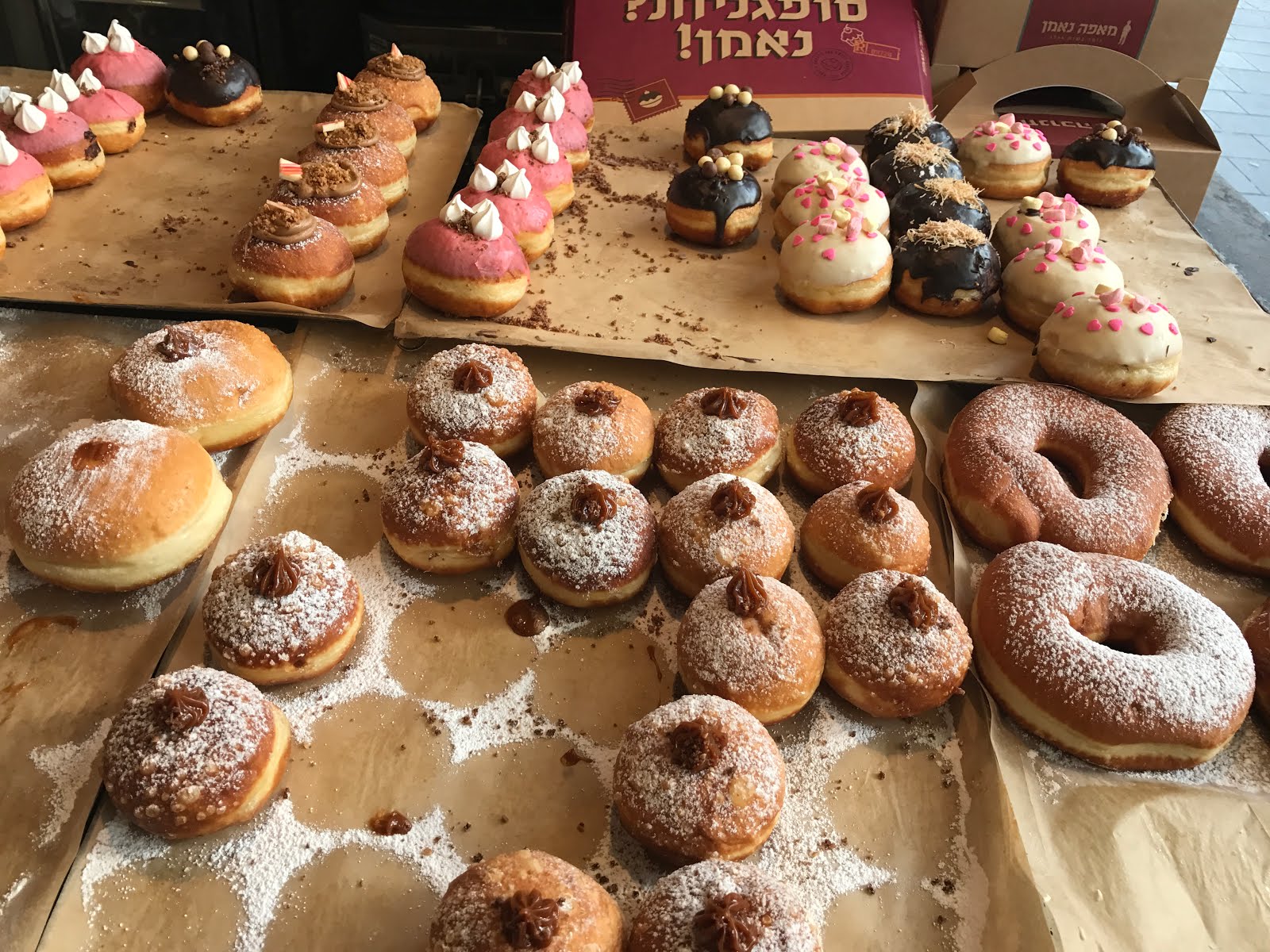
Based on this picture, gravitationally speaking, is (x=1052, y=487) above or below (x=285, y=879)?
above

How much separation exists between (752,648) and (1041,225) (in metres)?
2.29

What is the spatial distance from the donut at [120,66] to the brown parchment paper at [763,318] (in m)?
2.18

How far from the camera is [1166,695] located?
2.03 meters

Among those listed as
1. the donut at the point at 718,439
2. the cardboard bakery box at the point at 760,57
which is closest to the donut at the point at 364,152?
the cardboard bakery box at the point at 760,57

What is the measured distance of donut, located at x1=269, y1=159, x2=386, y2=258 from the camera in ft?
10.9

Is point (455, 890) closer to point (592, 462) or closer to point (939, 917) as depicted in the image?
point (939, 917)

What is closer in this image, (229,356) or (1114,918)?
(1114,918)

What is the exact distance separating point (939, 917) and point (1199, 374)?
2109 millimetres

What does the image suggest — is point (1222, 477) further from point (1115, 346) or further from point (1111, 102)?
point (1111, 102)

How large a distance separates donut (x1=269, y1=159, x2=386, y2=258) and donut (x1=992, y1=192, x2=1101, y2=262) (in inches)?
95.3

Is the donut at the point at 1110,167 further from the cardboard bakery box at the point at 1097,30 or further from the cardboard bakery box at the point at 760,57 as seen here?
the cardboard bakery box at the point at 760,57

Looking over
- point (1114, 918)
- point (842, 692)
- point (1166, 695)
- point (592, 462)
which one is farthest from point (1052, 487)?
point (592, 462)

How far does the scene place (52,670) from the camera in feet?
7.06

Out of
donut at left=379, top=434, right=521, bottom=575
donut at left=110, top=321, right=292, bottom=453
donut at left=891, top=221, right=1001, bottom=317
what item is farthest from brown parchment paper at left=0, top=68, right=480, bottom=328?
donut at left=891, top=221, right=1001, bottom=317
